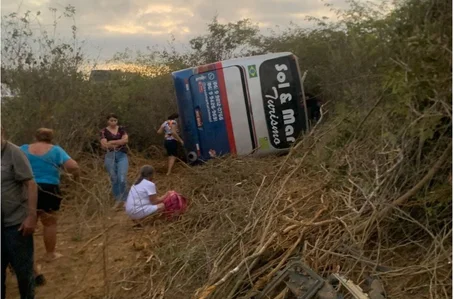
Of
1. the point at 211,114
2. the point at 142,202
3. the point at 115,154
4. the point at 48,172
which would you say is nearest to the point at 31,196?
the point at 48,172

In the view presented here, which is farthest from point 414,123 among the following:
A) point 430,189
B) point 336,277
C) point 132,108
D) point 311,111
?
point 132,108

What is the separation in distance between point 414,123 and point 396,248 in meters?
0.96

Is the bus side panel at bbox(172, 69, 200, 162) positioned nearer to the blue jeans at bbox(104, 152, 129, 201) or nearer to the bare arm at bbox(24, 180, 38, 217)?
the blue jeans at bbox(104, 152, 129, 201)

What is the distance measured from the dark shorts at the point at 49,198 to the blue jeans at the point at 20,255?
88 cm

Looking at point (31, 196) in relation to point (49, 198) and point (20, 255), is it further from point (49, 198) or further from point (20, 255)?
point (49, 198)

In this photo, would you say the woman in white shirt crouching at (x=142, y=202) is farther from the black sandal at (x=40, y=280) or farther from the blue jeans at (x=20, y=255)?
the blue jeans at (x=20, y=255)

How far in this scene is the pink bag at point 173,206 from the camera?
684 centimetres

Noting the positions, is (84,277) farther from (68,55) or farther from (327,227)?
(68,55)

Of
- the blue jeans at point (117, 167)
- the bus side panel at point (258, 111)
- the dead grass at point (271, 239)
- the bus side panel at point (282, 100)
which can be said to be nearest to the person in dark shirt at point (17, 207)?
the dead grass at point (271, 239)

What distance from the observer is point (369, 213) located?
470 cm

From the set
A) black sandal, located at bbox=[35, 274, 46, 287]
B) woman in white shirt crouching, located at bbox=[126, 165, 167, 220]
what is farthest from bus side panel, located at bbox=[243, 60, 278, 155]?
black sandal, located at bbox=[35, 274, 46, 287]

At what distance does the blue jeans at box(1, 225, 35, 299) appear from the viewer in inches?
180

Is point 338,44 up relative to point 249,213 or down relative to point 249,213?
up

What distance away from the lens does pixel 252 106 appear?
31.9 feet
